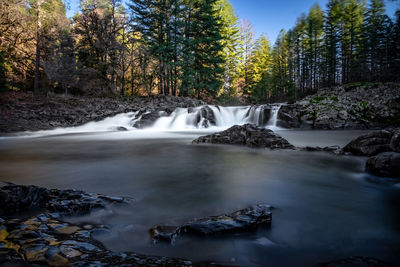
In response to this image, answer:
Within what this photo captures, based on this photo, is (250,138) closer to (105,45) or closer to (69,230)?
(69,230)

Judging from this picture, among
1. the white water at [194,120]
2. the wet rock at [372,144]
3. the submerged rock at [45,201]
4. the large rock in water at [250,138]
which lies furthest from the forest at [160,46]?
the wet rock at [372,144]

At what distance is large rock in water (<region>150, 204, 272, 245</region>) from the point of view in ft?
5.67

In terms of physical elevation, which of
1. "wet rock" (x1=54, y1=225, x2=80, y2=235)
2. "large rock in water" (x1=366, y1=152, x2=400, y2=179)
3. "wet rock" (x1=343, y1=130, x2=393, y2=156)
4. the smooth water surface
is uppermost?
"wet rock" (x1=343, y1=130, x2=393, y2=156)

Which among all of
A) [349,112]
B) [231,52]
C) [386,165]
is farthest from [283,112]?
[231,52]

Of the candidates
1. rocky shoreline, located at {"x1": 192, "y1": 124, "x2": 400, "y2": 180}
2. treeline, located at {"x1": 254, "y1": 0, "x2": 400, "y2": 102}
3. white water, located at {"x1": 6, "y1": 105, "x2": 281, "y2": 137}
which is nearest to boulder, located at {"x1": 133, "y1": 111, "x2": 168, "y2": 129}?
white water, located at {"x1": 6, "y1": 105, "x2": 281, "y2": 137}

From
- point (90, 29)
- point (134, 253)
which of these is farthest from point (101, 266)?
point (90, 29)

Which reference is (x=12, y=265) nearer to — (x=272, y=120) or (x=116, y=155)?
(x=116, y=155)

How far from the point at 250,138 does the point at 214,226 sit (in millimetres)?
5143

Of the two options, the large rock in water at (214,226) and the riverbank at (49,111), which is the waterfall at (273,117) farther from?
the large rock in water at (214,226)

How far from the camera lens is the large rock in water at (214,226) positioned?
1.73 meters

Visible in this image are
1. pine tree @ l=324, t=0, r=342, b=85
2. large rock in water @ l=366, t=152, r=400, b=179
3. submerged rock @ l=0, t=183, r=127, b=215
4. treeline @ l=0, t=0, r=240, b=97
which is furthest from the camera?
pine tree @ l=324, t=0, r=342, b=85

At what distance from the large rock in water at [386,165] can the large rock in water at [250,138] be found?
8.19 feet

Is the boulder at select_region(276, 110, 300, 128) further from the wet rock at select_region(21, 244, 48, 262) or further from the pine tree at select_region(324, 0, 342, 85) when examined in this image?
the pine tree at select_region(324, 0, 342, 85)

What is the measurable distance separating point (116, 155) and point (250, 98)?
36585mm
